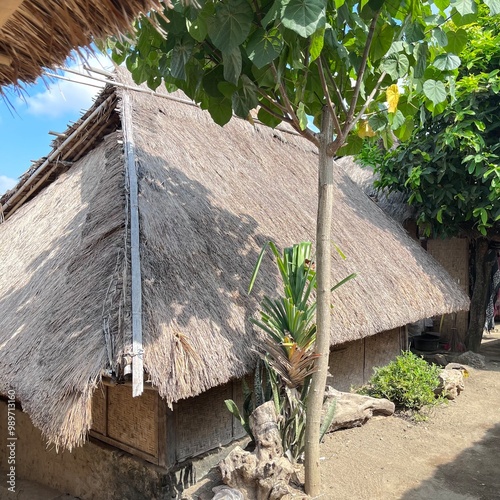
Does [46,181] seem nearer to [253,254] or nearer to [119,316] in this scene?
[253,254]

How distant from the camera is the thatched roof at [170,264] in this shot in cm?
332

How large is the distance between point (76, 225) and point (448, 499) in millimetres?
4295

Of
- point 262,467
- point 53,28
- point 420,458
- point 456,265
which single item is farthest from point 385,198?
point 53,28

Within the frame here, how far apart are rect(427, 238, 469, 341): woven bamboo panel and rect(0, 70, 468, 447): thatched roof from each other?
184 centimetres

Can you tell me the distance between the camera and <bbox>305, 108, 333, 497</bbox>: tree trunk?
343 cm

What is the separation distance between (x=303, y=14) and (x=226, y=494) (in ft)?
10.5

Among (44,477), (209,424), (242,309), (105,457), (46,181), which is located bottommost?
(44,477)

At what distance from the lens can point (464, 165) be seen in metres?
7.14

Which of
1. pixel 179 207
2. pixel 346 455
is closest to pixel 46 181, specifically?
pixel 179 207

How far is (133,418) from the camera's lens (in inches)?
163

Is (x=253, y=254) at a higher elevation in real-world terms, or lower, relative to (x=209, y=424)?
higher

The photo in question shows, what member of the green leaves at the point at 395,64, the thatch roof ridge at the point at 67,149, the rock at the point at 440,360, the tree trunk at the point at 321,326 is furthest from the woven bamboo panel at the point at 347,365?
the thatch roof ridge at the point at 67,149

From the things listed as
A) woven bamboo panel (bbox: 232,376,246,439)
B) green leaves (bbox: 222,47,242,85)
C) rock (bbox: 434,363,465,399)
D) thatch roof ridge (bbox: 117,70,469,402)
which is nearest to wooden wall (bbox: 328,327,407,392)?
thatch roof ridge (bbox: 117,70,469,402)

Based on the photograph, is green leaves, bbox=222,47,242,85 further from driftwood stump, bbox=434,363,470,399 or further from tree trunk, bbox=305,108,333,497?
driftwood stump, bbox=434,363,470,399
